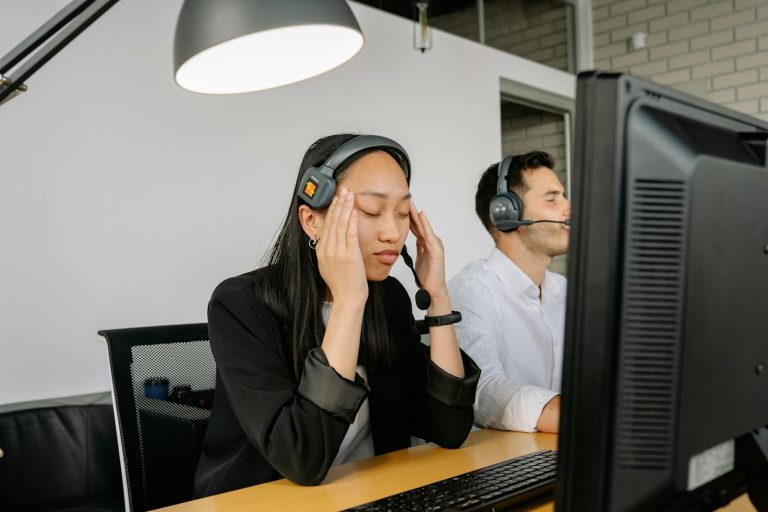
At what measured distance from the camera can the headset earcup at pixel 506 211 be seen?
6.68ft

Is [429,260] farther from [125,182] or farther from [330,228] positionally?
[125,182]

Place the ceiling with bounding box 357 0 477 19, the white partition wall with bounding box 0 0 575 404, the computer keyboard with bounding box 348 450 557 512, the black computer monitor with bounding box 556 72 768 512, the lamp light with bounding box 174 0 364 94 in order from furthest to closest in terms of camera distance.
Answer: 1. the ceiling with bounding box 357 0 477 19
2. the white partition wall with bounding box 0 0 575 404
3. the lamp light with bounding box 174 0 364 94
4. the computer keyboard with bounding box 348 450 557 512
5. the black computer monitor with bounding box 556 72 768 512

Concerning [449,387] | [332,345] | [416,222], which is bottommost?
[449,387]

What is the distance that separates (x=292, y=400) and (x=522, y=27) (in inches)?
158

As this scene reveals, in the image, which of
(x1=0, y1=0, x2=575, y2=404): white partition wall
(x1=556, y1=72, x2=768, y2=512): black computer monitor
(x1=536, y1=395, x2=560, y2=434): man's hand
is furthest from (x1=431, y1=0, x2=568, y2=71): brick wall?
(x1=556, y1=72, x2=768, y2=512): black computer monitor

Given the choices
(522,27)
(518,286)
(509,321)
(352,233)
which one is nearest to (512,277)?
(518,286)

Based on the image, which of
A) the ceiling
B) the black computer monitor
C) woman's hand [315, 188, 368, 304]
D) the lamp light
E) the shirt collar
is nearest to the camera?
the black computer monitor

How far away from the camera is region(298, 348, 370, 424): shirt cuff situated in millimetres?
1120

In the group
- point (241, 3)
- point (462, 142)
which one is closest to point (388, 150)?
point (241, 3)

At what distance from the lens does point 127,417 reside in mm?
1271

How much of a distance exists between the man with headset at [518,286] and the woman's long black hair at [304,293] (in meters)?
0.32

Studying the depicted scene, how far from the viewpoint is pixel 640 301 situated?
1.73 ft

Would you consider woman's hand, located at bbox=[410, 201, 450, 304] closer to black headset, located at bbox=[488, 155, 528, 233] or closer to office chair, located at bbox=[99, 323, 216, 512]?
office chair, located at bbox=[99, 323, 216, 512]

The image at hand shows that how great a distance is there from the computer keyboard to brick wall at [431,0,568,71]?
10.7ft
